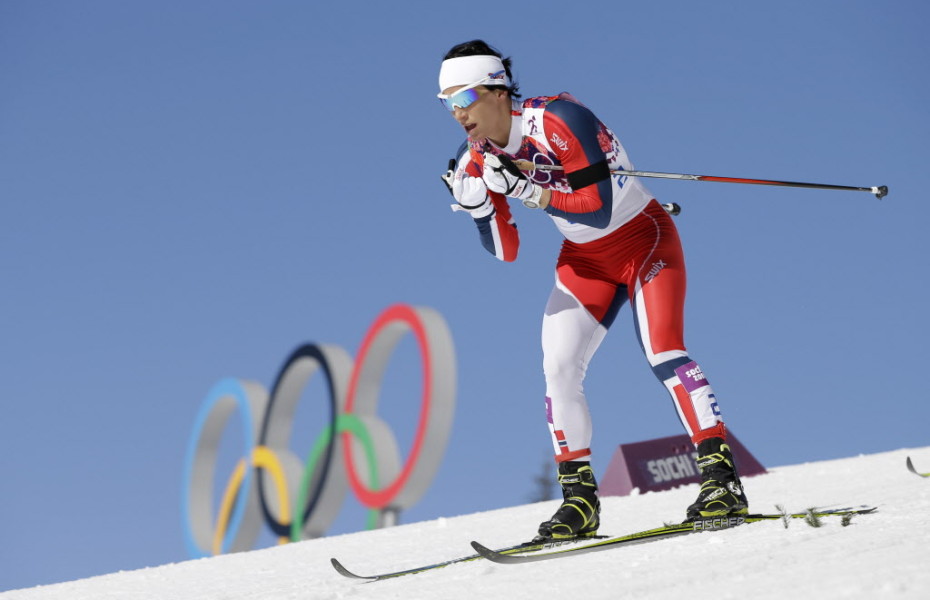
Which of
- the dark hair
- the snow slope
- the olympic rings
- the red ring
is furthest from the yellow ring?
the dark hair

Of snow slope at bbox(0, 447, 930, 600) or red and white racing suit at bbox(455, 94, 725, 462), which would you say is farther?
red and white racing suit at bbox(455, 94, 725, 462)

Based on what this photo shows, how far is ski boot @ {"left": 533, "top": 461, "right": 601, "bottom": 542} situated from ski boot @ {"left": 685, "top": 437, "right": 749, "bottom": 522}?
575 millimetres

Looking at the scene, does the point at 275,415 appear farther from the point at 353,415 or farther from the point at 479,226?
the point at 479,226

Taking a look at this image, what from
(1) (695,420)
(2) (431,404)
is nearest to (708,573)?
(1) (695,420)

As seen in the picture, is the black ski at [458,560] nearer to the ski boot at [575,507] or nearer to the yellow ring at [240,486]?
the ski boot at [575,507]

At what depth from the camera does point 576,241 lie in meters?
4.70

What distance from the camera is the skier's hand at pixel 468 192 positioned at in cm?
454

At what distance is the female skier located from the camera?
4.28 metres

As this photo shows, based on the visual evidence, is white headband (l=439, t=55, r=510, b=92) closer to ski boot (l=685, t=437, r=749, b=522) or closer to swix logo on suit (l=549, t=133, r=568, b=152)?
swix logo on suit (l=549, t=133, r=568, b=152)

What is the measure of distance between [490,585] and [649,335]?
1.58 m

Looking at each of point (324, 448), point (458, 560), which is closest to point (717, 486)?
point (458, 560)

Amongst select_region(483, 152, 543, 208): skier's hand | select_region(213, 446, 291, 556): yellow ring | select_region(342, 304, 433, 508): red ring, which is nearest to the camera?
select_region(483, 152, 543, 208): skier's hand

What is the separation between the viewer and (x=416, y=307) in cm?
1533

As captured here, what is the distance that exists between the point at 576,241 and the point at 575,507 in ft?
4.07
